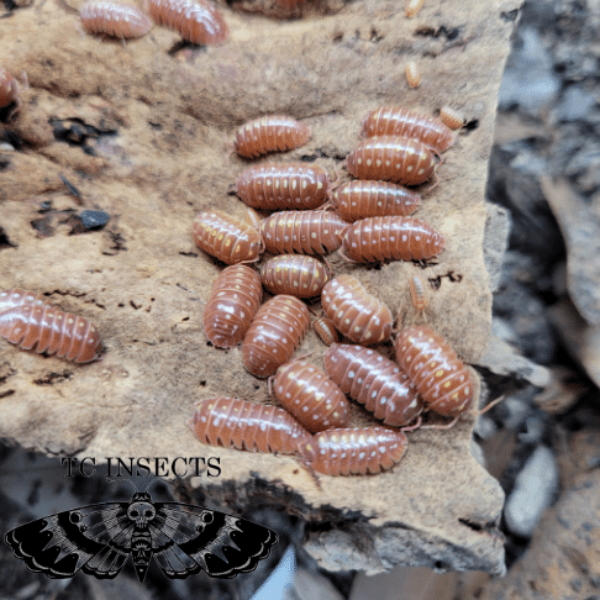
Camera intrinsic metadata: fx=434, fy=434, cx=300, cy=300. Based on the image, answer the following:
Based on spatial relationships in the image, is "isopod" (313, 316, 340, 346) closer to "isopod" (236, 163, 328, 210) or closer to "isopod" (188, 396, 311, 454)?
"isopod" (188, 396, 311, 454)

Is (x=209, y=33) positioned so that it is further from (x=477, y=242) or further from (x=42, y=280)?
(x=477, y=242)

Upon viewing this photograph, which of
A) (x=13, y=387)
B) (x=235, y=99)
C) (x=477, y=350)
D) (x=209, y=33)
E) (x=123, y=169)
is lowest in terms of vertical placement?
(x=13, y=387)

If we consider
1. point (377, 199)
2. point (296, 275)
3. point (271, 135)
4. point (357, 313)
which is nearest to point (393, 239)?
point (377, 199)

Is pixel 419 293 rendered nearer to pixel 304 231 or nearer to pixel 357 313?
pixel 357 313

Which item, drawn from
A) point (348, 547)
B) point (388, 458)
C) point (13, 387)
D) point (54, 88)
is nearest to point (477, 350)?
point (388, 458)

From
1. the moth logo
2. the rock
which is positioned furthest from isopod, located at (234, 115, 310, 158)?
the rock

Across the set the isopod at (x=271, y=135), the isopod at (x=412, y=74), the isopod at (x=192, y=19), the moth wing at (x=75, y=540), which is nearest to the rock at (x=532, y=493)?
the moth wing at (x=75, y=540)

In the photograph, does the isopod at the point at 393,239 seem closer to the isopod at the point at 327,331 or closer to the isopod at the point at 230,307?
the isopod at the point at 327,331
